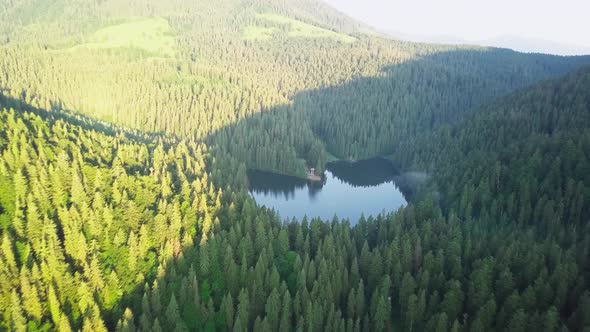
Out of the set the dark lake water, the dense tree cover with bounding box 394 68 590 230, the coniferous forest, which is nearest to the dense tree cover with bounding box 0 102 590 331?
→ the coniferous forest

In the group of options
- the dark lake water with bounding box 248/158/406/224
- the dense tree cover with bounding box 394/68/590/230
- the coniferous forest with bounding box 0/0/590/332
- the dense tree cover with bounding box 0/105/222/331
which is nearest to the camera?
the coniferous forest with bounding box 0/0/590/332

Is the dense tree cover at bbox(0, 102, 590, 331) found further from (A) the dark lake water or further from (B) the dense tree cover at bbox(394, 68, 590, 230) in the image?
(A) the dark lake water

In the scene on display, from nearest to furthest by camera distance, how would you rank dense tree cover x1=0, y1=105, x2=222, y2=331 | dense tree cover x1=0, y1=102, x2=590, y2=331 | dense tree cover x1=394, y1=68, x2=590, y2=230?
dense tree cover x1=0, y1=102, x2=590, y2=331, dense tree cover x1=0, y1=105, x2=222, y2=331, dense tree cover x1=394, y1=68, x2=590, y2=230

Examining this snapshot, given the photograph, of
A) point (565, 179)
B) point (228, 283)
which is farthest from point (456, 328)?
point (565, 179)

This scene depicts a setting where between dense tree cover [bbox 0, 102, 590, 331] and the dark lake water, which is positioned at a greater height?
dense tree cover [bbox 0, 102, 590, 331]

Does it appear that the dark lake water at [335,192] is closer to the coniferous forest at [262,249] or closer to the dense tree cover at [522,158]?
the dense tree cover at [522,158]

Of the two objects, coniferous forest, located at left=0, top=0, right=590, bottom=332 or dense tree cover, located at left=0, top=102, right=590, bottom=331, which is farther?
coniferous forest, located at left=0, top=0, right=590, bottom=332

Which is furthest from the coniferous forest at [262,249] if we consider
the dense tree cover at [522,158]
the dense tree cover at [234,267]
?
the dense tree cover at [522,158]

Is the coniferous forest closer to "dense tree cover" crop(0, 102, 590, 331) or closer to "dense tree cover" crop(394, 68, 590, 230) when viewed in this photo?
"dense tree cover" crop(0, 102, 590, 331)

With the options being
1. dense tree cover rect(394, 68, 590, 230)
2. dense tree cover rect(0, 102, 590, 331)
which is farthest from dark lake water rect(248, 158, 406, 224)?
dense tree cover rect(0, 102, 590, 331)
